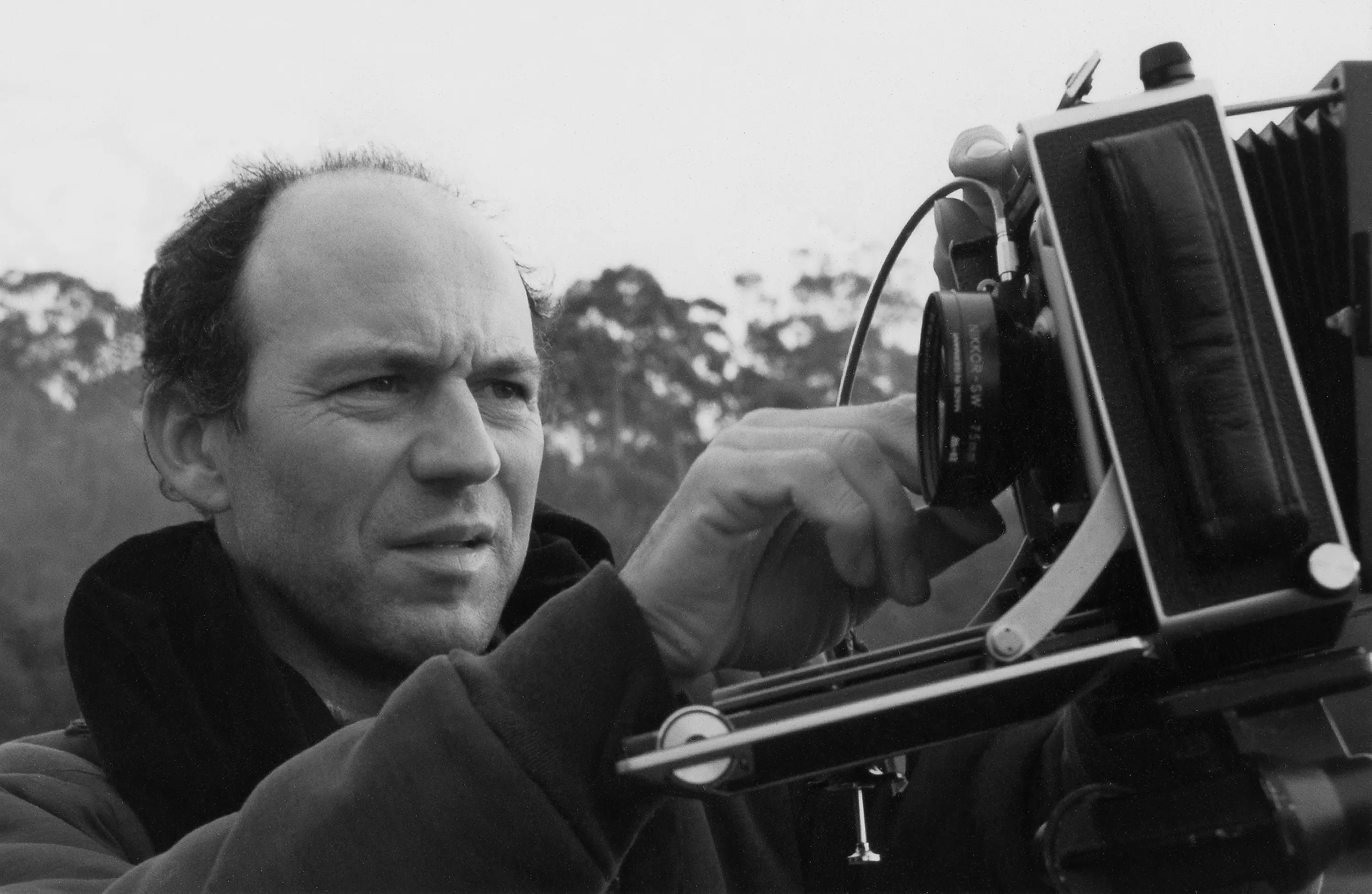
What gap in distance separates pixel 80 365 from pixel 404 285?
516 cm

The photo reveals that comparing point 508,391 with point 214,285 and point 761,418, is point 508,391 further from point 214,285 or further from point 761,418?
point 761,418

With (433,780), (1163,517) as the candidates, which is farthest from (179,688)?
(1163,517)

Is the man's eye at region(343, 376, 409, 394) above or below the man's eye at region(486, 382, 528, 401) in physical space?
above

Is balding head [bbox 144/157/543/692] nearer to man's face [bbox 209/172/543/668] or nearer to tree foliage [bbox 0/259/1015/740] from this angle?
man's face [bbox 209/172/543/668]

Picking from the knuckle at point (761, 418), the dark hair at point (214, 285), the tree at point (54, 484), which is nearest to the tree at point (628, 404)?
the tree at point (54, 484)

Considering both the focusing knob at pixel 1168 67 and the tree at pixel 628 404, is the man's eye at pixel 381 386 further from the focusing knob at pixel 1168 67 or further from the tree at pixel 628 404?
the tree at pixel 628 404

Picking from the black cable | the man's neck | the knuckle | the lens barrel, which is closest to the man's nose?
the man's neck

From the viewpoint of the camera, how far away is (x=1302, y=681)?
103 cm

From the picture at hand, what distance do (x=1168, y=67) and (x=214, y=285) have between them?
138 cm

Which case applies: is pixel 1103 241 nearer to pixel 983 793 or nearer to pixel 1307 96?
pixel 1307 96

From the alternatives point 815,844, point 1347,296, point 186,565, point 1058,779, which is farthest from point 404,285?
point 1347,296

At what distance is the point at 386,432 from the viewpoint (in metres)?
1.70

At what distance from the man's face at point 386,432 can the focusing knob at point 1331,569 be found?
963 millimetres

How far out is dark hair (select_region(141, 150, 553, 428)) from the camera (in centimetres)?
193
